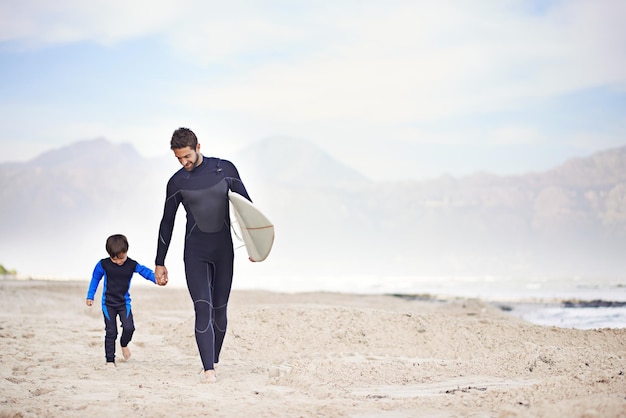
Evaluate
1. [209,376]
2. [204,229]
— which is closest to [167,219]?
[204,229]

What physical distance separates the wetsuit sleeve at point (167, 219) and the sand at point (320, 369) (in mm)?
957

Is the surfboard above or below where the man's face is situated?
below

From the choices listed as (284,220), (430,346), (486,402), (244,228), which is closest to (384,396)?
(486,402)

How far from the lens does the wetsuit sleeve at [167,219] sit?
5.13 meters

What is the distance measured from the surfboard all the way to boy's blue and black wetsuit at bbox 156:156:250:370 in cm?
8

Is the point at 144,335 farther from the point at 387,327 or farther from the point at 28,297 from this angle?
the point at 28,297

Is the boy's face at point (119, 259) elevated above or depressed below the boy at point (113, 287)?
above

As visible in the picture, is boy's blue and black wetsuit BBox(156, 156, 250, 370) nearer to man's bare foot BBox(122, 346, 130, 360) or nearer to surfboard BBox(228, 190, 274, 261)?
surfboard BBox(228, 190, 274, 261)

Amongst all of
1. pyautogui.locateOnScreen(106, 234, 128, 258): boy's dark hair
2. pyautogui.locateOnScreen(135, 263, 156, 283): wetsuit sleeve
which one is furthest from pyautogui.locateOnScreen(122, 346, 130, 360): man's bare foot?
pyautogui.locateOnScreen(106, 234, 128, 258): boy's dark hair

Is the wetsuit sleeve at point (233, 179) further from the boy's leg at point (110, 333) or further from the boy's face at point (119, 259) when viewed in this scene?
the boy's leg at point (110, 333)

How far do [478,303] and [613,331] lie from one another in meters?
6.49

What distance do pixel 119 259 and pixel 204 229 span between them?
1.13m

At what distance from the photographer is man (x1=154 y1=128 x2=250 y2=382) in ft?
16.6

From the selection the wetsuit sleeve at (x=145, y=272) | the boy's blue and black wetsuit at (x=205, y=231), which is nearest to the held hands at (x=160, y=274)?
the boy's blue and black wetsuit at (x=205, y=231)
